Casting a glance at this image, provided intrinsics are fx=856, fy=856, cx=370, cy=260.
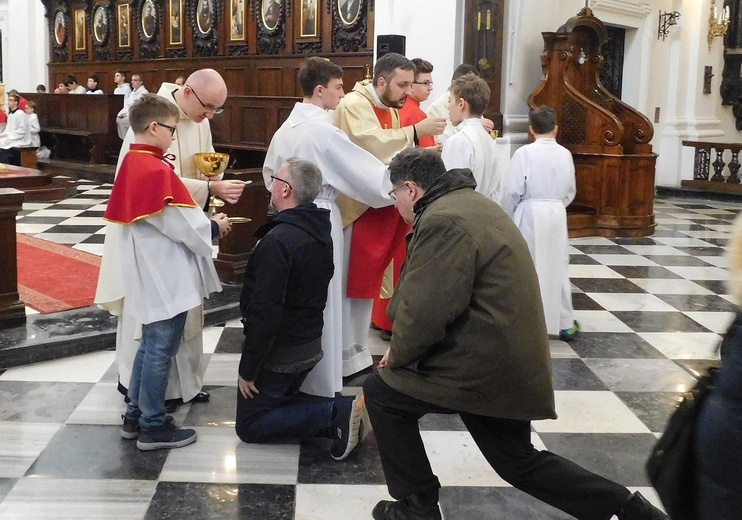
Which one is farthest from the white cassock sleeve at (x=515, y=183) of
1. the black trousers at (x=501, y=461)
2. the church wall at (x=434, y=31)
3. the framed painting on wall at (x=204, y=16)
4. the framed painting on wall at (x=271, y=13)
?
the framed painting on wall at (x=204, y=16)

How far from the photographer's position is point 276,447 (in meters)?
3.58

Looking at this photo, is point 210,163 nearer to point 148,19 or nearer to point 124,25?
point 148,19

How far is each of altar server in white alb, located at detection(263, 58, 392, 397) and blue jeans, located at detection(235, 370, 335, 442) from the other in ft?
1.43

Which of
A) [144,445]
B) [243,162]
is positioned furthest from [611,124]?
[144,445]

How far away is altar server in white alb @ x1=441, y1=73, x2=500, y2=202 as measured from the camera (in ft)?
15.8

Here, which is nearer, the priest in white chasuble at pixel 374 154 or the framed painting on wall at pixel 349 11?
the priest in white chasuble at pixel 374 154

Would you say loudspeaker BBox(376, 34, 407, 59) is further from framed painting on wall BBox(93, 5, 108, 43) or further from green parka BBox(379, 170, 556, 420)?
framed painting on wall BBox(93, 5, 108, 43)

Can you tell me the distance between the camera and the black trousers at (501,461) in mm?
2648

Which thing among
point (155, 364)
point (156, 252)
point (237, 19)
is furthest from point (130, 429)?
point (237, 19)

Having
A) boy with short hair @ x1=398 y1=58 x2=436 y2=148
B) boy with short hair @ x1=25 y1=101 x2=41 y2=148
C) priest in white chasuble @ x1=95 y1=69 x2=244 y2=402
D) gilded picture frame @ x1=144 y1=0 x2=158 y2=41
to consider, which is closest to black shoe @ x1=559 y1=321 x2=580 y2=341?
boy with short hair @ x1=398 y1=58 x2=436 y2=148

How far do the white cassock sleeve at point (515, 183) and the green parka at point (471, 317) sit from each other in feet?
8.89

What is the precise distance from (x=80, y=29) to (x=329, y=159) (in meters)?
17.6

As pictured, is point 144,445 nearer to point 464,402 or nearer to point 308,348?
point 308,348

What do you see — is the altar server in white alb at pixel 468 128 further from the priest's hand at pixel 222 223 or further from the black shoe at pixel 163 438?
the black shoe at pixel 163 438
